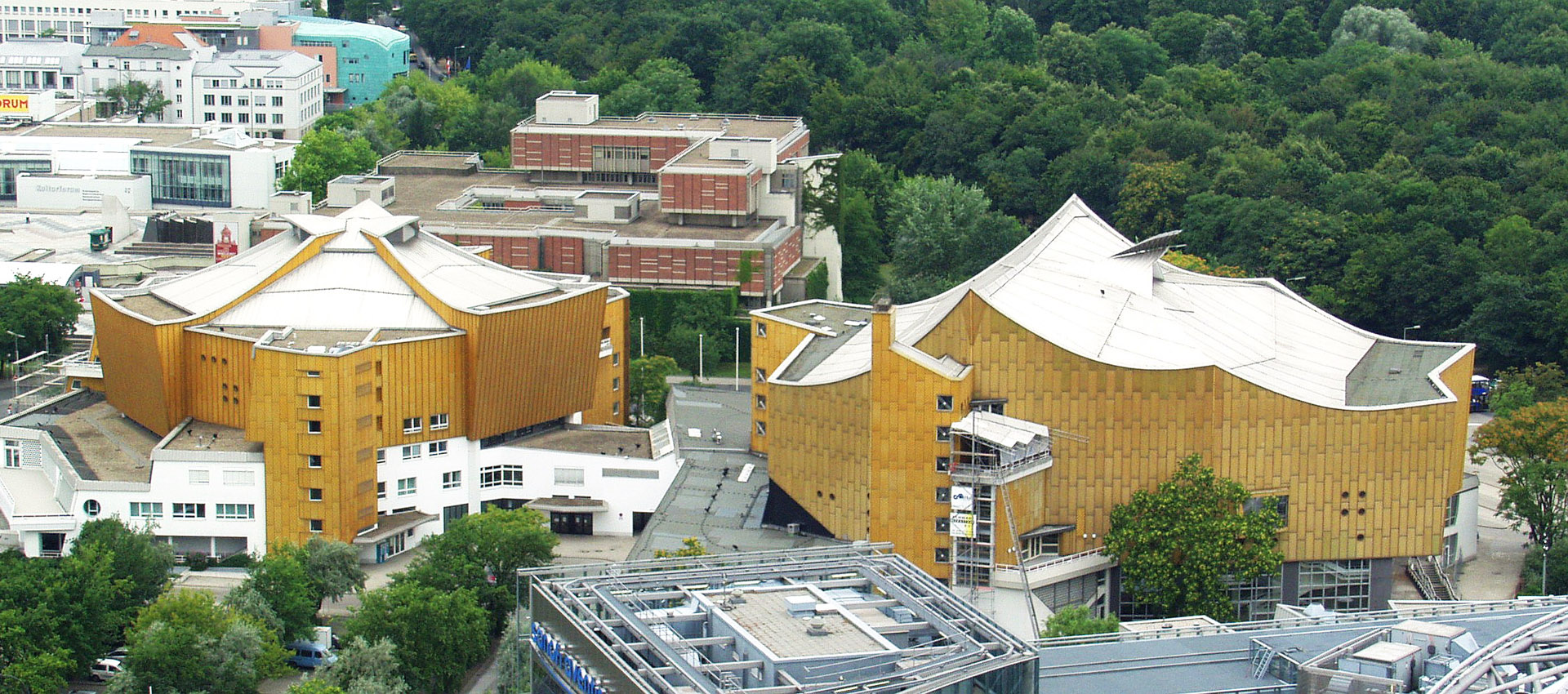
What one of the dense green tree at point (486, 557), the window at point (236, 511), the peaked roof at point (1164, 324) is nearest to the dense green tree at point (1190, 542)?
the peaked roof at point (1164, 324)

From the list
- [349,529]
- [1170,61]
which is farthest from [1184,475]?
[1170,61]

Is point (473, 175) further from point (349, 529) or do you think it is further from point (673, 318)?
point (349, 529)

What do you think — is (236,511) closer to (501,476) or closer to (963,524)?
(501,476)

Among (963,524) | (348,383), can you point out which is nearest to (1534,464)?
(963,524)

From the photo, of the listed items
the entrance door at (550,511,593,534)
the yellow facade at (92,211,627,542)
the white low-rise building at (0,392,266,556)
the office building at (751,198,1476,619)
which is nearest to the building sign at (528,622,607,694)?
the office building at (751,198,1476,619)

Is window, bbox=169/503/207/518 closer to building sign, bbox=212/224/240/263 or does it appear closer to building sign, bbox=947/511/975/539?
building sign, bbox=947/511/975/539

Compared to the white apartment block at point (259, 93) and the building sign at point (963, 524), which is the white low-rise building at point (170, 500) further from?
the white apartment block at point (259, 93)
